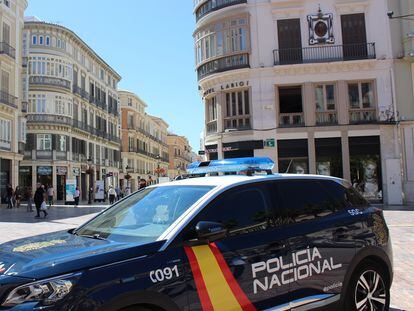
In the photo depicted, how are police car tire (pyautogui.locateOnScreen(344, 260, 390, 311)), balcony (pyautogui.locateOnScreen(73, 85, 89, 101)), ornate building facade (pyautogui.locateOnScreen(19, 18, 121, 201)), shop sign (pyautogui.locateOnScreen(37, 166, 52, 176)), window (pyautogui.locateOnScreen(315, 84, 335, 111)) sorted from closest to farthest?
police car tire (pyautogui.locateOnScreen(344, 260, 390, 311)), window (pyautogui.locateOnScreen(315, 84, 335, 111)), shop sign (pyautogui.locateOnScreen(37, 166, 52, 176)), ornate building facade (pyautogui.locateOnScreen(19, 18, 121, 201)), balcony (pyautogui.locateOnScreen(73, 85, 89, 101))

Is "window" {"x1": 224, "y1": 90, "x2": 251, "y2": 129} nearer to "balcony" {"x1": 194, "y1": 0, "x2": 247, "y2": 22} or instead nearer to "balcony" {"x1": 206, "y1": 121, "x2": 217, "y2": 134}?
"balcony" {"x1": 206, "y1": 121, "x2": 217, "y2": 134}

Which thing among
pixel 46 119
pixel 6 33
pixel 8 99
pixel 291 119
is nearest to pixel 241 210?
pixel 291 119

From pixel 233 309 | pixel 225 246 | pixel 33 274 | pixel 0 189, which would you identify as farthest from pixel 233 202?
pixel 0 189

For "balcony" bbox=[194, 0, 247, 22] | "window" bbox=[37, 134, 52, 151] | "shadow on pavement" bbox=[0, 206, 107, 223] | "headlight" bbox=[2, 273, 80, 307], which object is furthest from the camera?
"window" bbox=[37, 134, 52, 151]

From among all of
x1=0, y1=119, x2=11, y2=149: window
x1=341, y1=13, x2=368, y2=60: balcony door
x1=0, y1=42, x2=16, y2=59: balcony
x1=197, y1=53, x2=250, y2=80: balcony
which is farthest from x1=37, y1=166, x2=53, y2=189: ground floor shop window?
x1=341, y1=13, x2=368, y2=60: balcony door

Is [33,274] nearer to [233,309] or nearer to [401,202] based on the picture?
[233,309]

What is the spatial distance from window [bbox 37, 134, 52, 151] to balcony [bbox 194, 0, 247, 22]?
29771 mm

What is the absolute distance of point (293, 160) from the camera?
26359mm

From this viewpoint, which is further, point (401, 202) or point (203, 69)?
point (203, 69)

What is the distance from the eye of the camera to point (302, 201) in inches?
197

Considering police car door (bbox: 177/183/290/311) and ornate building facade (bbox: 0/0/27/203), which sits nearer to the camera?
police car door (bbox: 177/183/290/311)

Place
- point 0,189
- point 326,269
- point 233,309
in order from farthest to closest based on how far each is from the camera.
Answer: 1. point 0,189
2. point 326,269
3. point 233,309

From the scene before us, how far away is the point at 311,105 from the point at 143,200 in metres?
22.6

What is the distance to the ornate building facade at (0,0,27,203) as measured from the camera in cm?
4012
